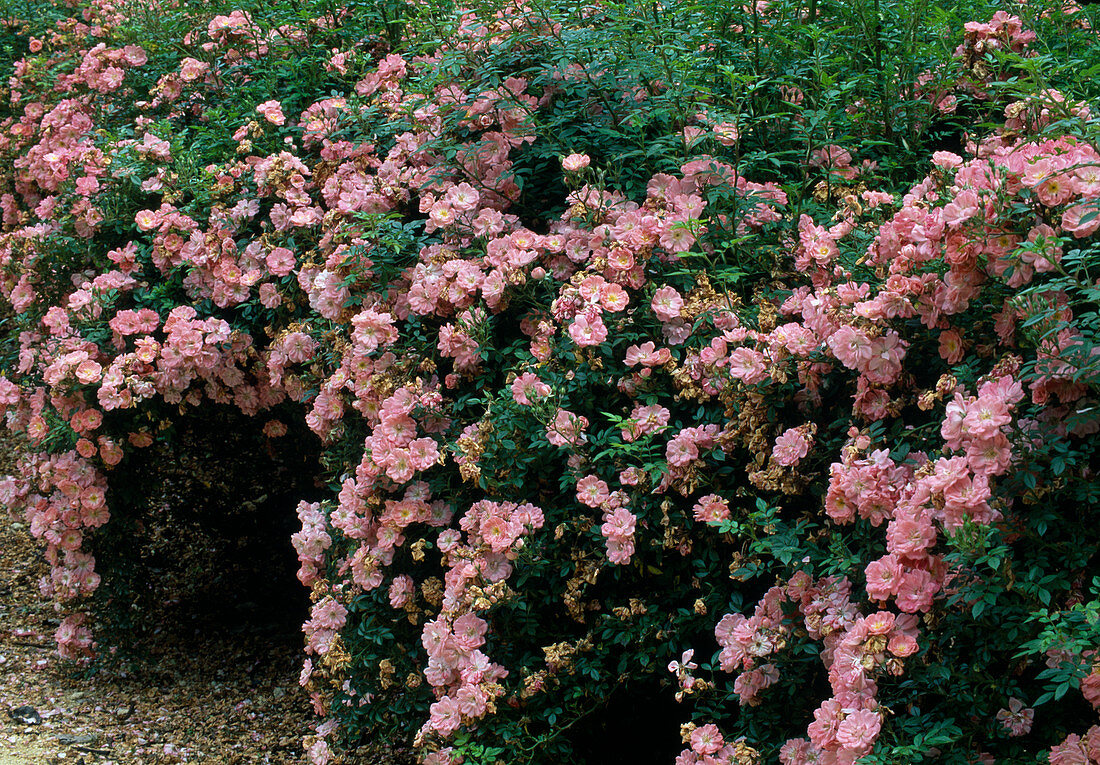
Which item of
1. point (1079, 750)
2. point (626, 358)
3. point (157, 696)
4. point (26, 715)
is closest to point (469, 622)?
point (626, 358)

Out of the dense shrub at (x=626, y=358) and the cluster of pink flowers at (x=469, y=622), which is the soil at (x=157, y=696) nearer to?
the dense shrub at (x=626, y=358)

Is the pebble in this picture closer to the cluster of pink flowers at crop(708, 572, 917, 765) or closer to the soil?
the soil

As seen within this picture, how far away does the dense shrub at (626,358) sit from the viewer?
5.82ft

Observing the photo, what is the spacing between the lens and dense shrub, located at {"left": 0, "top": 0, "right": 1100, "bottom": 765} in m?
1.77

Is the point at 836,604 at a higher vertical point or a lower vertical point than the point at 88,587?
higher

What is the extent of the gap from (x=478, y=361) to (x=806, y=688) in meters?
1.17

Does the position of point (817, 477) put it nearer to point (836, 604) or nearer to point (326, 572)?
point (836, 604)

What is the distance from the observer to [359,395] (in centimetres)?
269

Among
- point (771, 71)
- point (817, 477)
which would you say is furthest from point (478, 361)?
point (771, 71)

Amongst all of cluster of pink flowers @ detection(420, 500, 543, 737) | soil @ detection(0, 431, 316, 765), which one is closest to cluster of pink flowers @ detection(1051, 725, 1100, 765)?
cluster of pink flowers @ detection(420, 500, 543, 737)

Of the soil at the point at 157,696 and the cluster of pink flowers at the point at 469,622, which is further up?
the cluster of pink flowers at the point at 469,622

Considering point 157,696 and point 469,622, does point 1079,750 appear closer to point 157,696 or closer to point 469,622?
point 469,622

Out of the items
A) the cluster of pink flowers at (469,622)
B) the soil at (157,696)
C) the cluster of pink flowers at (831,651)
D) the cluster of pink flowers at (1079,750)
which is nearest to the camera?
the cluster of pink flowers at (1079,750)

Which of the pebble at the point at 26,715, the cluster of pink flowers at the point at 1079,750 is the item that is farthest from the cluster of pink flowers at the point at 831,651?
the pebble at the point at 26,715
